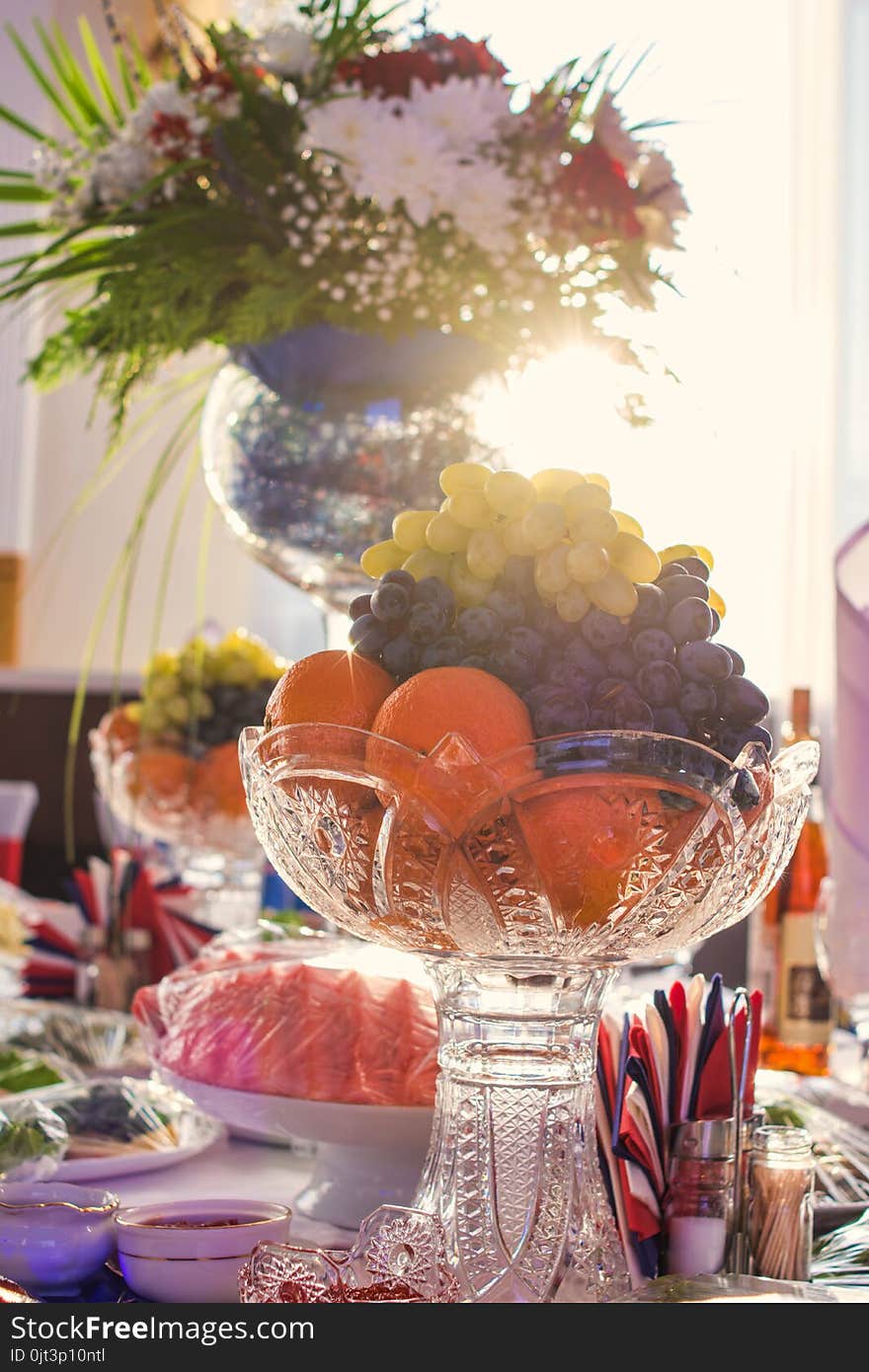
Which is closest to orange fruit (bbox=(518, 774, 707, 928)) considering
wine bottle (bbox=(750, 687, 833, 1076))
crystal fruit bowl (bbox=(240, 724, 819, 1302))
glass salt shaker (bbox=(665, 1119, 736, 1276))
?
crystal fruit bowl (bbox=(240, 724, 819, 1302))

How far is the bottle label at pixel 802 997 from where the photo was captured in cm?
112

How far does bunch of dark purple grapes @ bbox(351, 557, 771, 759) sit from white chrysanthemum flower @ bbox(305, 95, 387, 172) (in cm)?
54

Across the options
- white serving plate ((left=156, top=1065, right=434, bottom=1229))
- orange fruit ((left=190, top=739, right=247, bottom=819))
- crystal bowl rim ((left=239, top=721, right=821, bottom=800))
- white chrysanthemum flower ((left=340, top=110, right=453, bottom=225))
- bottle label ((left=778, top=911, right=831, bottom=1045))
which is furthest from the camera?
orange fruit ((left=190, top=739, right=247, bottom=819))

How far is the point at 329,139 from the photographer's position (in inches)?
39.0

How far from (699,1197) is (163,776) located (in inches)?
33.1

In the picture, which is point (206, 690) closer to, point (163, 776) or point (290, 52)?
point (163, 776)

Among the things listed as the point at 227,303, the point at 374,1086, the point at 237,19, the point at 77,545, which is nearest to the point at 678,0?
the point at 77,545

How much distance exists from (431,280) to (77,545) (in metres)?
3.61

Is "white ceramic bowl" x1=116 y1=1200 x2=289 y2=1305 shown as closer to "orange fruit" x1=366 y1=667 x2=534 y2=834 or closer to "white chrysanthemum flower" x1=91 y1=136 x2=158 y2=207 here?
"orange fruit" x1=366 y1=667 x2=534 y2=834

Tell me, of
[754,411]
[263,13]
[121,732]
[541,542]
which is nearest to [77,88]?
[263,13]

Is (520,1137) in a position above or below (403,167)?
below

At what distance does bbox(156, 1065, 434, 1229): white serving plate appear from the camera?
65 centimetres

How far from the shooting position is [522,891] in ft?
1.62

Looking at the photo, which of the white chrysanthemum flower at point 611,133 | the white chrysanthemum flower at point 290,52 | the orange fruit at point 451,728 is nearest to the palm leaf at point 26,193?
the white chrysanthemum flower at point 290,52
